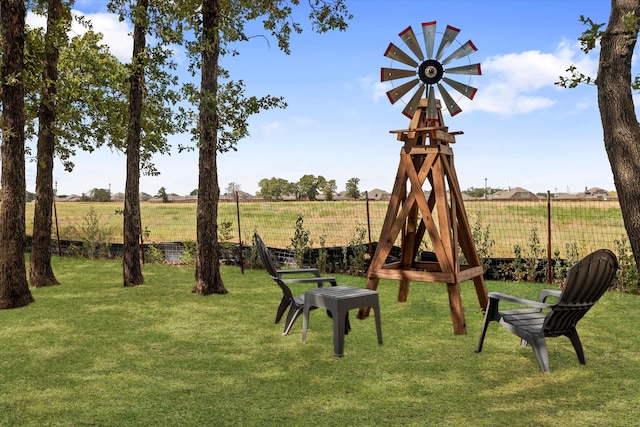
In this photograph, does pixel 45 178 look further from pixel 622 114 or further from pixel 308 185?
pixel 308 185

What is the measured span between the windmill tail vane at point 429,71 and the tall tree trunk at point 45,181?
20.6 ft

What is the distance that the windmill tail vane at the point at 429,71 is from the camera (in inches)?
238

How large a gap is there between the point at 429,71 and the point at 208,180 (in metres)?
3.92

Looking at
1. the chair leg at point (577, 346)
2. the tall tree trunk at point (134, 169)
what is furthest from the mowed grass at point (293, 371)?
the tall tree trunk at point (134, 169)

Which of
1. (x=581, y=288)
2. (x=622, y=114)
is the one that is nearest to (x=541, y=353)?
(x=581, y=288)

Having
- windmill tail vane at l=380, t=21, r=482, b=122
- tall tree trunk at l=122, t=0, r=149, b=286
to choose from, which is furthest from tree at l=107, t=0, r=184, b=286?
windmill tail vane at l=380, t=21, r=482, b=122

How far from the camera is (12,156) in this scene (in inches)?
288

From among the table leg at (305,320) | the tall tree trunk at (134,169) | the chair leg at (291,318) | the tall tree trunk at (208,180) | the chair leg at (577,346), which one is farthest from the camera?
the tall tree trunk at (134,169)

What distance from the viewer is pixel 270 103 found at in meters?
8.43

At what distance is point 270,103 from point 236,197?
3.22 meters

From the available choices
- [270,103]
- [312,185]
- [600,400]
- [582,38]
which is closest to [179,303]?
[270,103]

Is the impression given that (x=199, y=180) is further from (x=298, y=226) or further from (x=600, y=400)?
(x=600, y=400)

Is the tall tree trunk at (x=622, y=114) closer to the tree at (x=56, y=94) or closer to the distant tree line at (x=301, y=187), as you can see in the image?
the tree at (x=56, y=94)

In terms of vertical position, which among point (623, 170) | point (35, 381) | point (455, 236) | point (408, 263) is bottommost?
point (35, 381)
